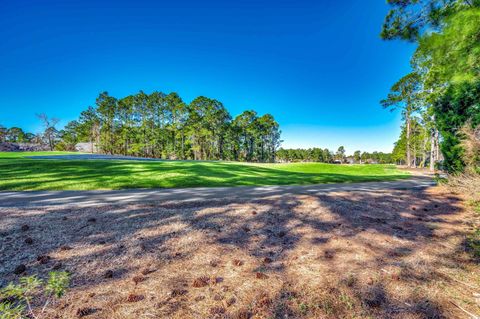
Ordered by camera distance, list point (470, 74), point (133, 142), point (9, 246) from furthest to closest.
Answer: point (133, 142), point (470, 74), point (9, 246)

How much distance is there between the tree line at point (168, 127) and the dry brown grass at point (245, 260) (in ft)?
139

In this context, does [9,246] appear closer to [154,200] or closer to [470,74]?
A: [154,200]

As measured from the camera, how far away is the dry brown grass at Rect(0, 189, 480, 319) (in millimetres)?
2279

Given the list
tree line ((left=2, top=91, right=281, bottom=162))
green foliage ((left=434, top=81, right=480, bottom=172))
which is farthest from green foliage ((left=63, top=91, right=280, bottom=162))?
green foliage ((left=434, top=81, right=480, bottom=172))

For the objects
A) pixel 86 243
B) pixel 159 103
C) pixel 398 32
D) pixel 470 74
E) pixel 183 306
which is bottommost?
pixel 183 306

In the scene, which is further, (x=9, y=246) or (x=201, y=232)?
(x=201, y=232)

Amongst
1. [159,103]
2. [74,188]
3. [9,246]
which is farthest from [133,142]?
[9,246]

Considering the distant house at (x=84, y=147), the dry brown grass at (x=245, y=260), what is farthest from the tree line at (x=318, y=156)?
the dry brown grass at (x=245, y=260)

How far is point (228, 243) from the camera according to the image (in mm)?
3707

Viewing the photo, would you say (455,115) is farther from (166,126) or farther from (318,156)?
(318,156)

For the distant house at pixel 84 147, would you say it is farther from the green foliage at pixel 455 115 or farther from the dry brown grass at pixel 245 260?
the green foliage at pixel 455 115

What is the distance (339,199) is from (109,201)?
628 cm

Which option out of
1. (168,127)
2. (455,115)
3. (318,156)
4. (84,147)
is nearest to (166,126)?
(168,127)

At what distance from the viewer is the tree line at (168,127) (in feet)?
155
